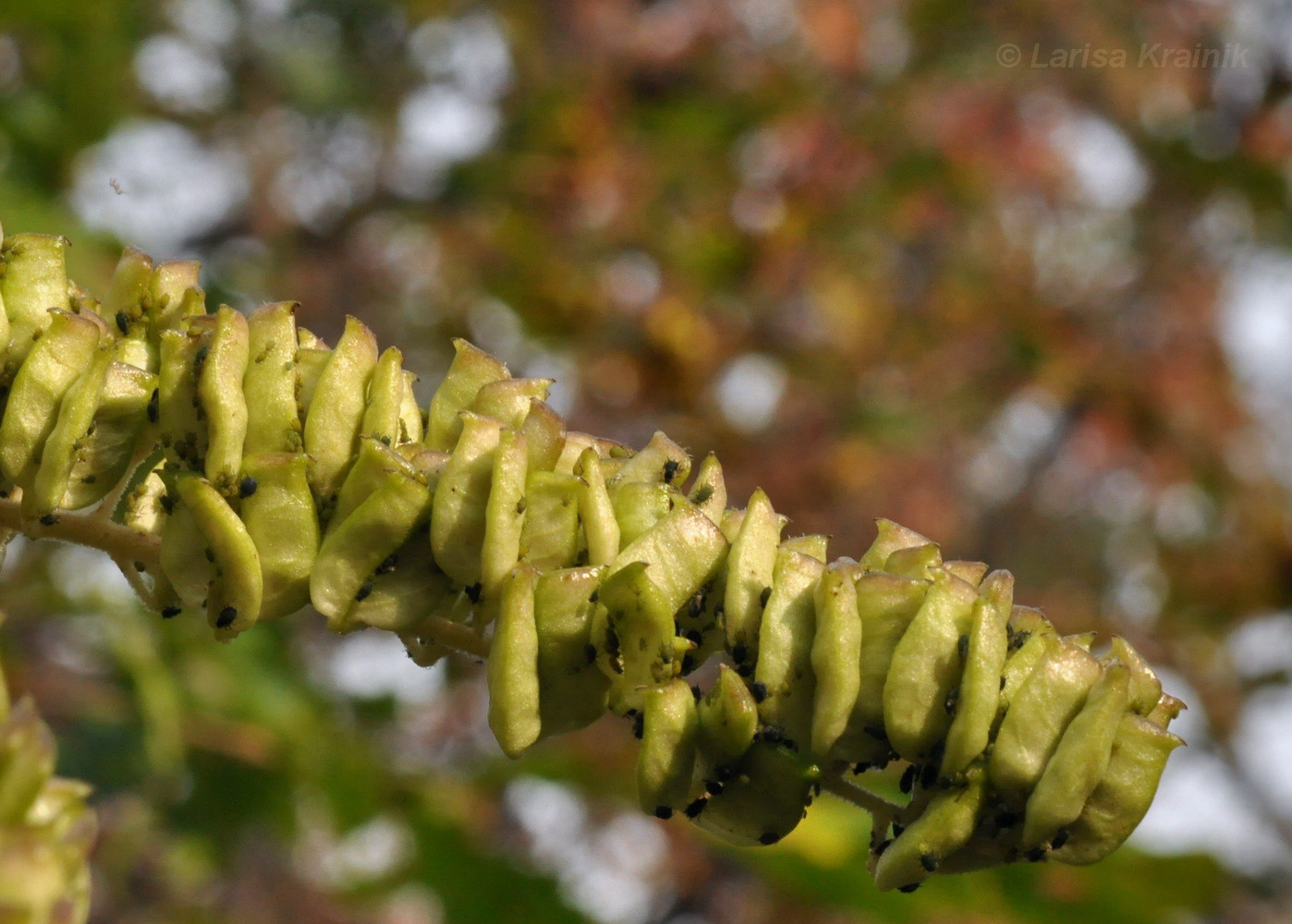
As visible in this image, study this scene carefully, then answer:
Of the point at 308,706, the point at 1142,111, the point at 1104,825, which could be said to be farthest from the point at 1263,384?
the point at 1104,825

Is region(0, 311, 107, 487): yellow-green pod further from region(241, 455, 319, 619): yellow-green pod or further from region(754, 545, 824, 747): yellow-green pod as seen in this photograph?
region(754, 545, 824, 747): yellow-green pod

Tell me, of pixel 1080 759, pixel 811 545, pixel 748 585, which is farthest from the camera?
pixel 811 545

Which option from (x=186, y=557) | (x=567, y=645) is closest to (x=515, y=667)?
(x=567, y=645)

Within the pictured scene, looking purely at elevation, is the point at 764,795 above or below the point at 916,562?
below

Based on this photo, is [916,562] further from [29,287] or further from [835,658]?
[29,287]

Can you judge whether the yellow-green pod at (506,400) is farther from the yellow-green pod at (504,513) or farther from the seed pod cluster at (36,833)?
the seed pod cluster at (36,833)

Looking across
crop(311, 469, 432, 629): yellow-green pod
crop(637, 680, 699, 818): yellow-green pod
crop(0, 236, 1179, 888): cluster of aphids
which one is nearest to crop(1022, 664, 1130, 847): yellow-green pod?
crop(0, 236, 1179, 888): cluster of aphids

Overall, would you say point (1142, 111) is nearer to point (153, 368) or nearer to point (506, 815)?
point (506, 815)
